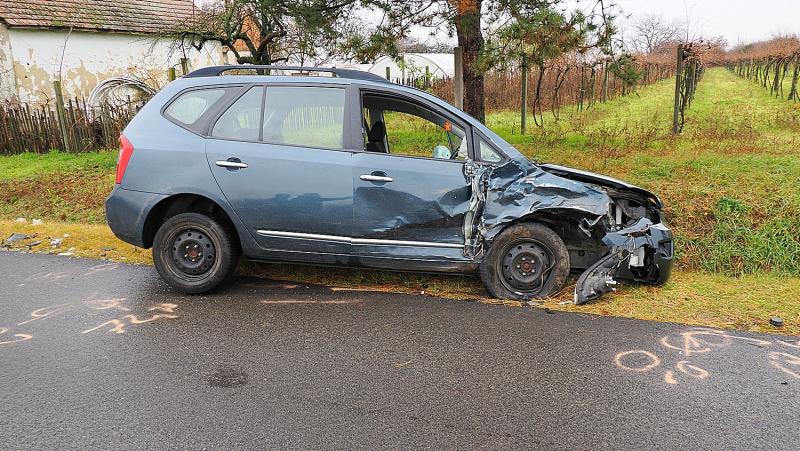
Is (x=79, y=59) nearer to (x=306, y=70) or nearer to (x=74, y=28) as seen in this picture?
(x=74, y=28)

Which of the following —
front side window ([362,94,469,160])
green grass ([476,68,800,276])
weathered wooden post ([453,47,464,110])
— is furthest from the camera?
weathered wooden post ([453,47,464,110])

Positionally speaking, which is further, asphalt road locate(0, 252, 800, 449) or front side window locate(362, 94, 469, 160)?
front side window locate(362, 94, 469, 160)

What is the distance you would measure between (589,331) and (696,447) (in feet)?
4.89

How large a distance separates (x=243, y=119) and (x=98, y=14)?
16657mm

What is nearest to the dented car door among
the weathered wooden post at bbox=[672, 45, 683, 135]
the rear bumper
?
the rear bumper

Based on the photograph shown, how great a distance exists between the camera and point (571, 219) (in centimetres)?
496

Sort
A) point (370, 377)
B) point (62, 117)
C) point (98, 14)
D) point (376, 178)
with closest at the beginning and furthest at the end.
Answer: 1. point (370, 377)
2. point (376, 178)
3. point (62, 117)
4. point (98, 14)

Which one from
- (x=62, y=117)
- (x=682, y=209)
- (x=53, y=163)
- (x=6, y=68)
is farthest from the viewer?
(x=6, y=68)

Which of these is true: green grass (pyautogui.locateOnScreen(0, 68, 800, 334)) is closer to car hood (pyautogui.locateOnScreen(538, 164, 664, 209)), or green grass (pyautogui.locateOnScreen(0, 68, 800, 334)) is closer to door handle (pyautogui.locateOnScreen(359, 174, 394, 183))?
door handle (pyautogui.locateOnScreen(359, 174, 394, 183))

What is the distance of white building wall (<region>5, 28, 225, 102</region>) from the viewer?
54.5 ft

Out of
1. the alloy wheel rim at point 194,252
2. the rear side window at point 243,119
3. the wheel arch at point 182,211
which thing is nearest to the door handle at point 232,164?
the rear side window at point 243,119

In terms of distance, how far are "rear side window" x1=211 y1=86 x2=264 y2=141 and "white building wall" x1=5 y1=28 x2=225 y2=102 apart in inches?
479

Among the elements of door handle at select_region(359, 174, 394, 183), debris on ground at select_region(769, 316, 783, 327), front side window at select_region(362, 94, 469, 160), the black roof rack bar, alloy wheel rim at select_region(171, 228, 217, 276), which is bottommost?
debris on ground at select_region(769, 316, 783, 327)

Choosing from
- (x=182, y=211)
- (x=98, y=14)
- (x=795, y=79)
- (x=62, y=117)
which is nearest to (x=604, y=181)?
(x=182, y=211)
